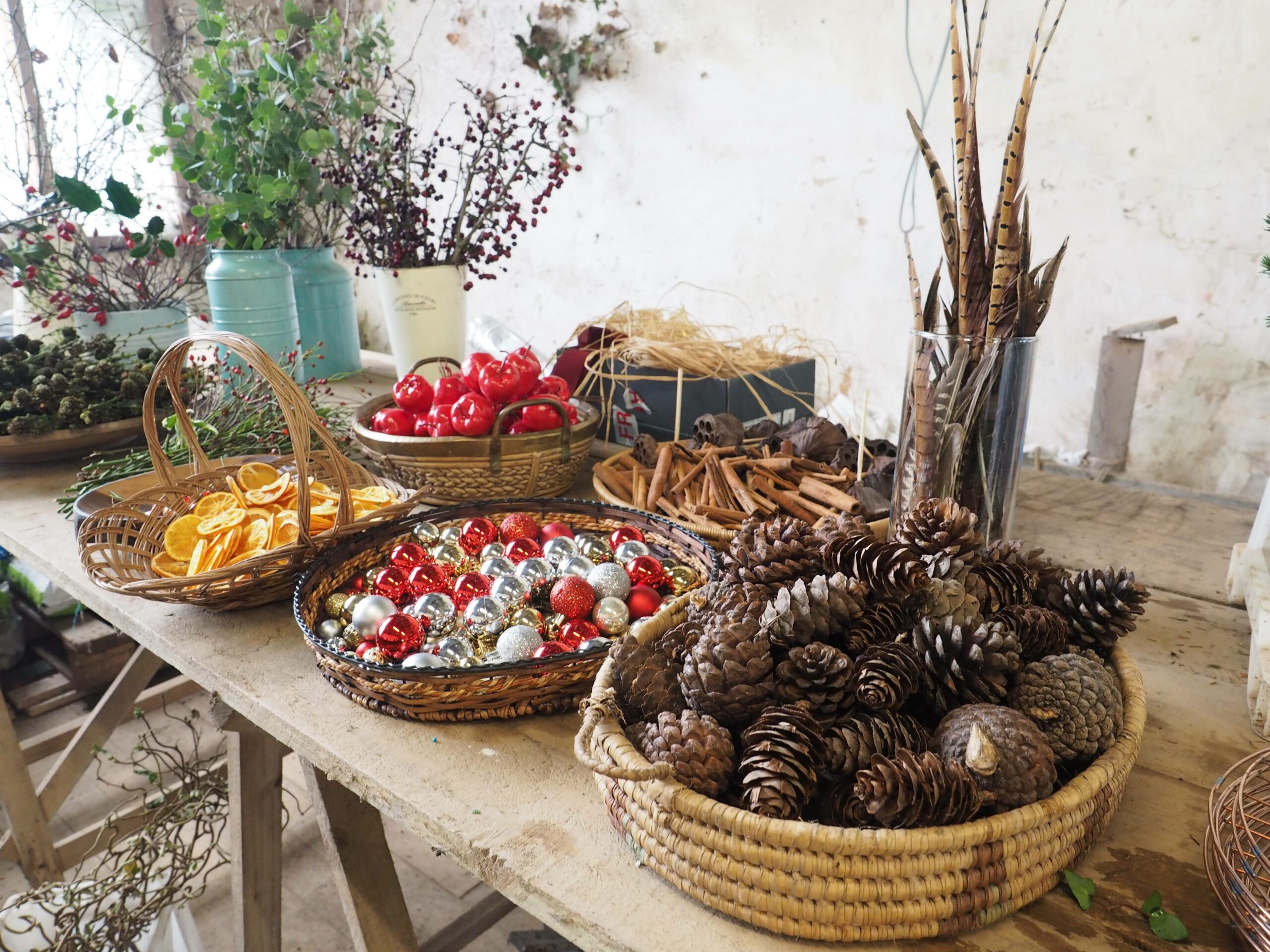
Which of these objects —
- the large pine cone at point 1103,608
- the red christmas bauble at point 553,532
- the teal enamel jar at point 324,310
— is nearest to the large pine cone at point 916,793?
the large pine cone at point 1103,608

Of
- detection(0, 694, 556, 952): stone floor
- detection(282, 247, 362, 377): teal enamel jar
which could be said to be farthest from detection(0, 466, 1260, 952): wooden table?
detection(282, 247, 362, 377): teal enamel jar

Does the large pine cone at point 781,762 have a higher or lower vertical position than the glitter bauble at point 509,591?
higher

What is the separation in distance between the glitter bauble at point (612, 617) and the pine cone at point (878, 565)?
0.93 feet

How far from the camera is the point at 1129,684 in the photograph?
0.70 metres

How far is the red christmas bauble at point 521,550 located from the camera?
3.54 feet

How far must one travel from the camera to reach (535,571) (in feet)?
3.35

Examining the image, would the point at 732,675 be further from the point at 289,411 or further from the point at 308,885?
the point at 308,885

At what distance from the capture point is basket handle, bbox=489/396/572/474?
1273 millimetres

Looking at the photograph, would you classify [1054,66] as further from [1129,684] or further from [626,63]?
[1129,684]

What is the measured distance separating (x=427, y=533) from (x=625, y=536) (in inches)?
10.0

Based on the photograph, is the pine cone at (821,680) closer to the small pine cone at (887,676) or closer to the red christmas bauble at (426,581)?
the small pine cone at (887,676)

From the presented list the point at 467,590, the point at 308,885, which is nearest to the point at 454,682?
the point at 467,590

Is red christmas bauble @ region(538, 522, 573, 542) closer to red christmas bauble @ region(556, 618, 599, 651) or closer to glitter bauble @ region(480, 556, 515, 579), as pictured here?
glitter bauble @ region(480, 556, 515, 579)

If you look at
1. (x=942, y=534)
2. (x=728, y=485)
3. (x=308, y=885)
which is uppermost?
(x=942, y=534)
